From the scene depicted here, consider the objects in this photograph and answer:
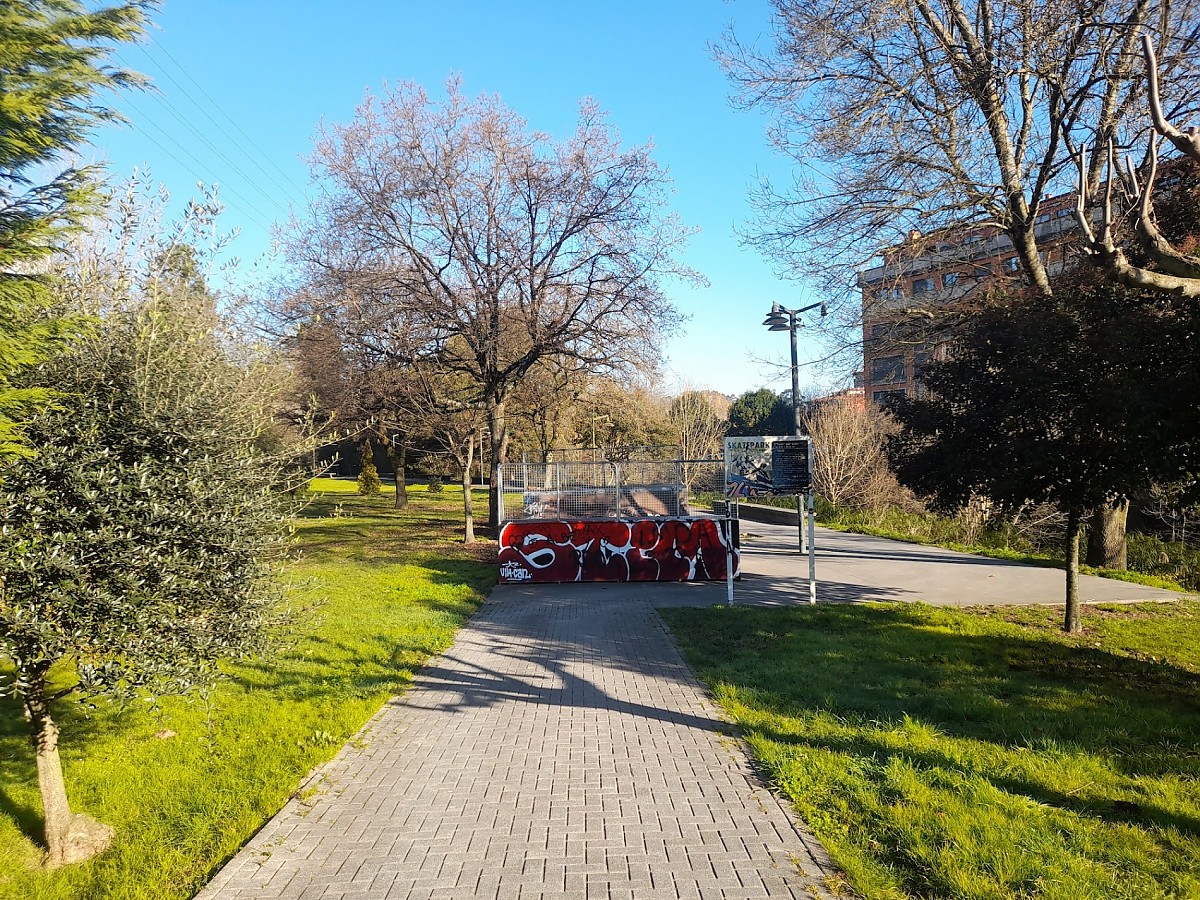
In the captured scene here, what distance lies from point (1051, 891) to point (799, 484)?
7481mm

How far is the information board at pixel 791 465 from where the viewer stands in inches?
420

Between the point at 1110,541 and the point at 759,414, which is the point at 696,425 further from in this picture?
the point at 1110,541

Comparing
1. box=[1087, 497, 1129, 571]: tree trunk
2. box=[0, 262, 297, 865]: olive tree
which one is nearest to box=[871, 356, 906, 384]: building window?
box=[1087, 497, 1129, 571]: tree trunk

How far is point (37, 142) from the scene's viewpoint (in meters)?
3.89

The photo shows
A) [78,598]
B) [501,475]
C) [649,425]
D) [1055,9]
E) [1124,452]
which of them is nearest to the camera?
[78,598]

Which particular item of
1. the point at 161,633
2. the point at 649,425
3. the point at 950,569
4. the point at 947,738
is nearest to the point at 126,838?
the point at 161,633

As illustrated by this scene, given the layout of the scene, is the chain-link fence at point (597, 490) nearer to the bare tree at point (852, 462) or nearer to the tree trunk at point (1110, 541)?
the tree trunk at point (1110, 541)

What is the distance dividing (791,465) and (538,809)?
7.31m

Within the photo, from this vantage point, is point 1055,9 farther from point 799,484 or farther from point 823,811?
point 823,811

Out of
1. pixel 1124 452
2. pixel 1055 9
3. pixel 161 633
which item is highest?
pixel 1055 9

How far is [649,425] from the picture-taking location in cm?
3334

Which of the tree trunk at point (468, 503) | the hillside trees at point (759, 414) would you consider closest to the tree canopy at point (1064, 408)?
the tree trunk at point (468, 503)

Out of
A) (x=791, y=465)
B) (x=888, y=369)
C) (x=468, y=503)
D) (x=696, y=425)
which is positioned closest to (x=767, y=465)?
(x=791, y=465)

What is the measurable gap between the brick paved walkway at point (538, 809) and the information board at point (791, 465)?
405 centimetres
